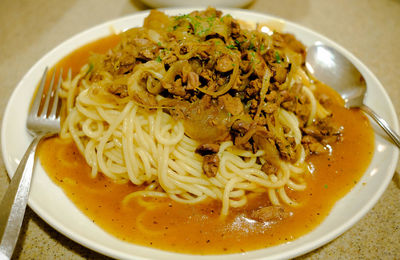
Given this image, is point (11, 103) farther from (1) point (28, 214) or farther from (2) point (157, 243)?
(2) point (157, 243)

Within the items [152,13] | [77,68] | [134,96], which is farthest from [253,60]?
[77,68]

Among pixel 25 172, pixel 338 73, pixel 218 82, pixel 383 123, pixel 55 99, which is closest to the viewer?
pixel 25 172

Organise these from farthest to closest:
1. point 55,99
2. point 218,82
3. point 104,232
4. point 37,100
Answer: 1. point 55,99
2. point 37,100
3. point 218,82
4. point 104,232

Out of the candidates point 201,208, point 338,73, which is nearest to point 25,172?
point 201,208

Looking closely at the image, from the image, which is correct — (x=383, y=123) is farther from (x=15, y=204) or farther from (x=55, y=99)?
(x=55, y=99)

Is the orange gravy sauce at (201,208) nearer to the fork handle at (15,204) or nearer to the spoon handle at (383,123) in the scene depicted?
the spoon handle at (383,123)

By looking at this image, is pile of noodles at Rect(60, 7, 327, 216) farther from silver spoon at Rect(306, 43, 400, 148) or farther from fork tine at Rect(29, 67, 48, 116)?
silver spoon at Rect(306, 43, 400, 148)

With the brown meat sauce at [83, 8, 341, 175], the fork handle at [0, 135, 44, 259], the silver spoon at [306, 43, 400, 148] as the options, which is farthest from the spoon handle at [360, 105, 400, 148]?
the fork handle at [0, 135, 44, 259]

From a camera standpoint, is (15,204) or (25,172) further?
(25,172)
